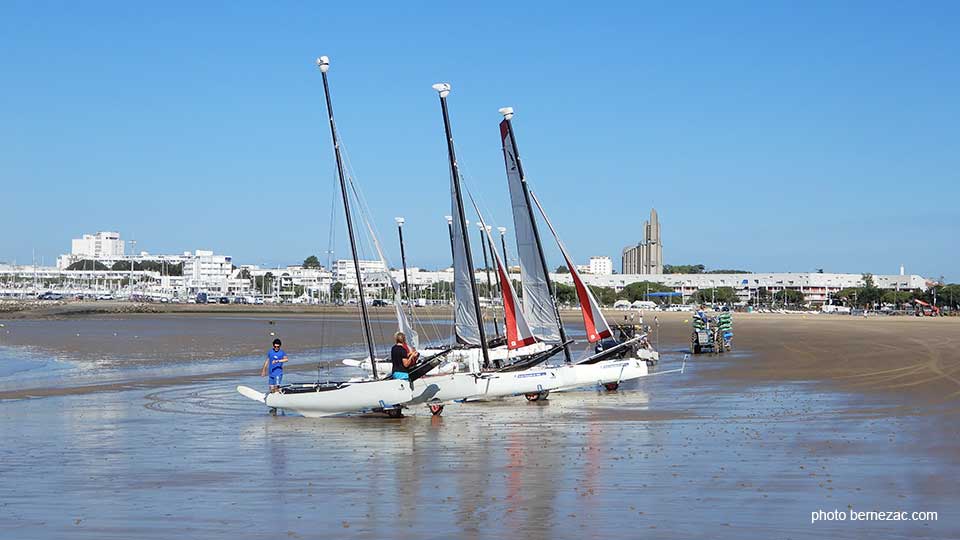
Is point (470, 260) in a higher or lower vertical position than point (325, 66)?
lower

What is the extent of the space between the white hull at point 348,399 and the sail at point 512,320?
23.3 ft

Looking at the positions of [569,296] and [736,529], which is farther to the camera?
[569,296]

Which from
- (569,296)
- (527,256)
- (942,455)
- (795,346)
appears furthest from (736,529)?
(569,296)

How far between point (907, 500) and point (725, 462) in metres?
3.00

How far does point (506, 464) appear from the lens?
46.7 ft

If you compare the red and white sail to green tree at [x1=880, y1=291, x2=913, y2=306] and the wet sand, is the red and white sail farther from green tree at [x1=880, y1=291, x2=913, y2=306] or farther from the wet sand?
green tree at [x1=880, y1=291, x2=913, y2=306]

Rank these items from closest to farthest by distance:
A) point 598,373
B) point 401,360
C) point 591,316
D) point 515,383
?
point 401,360, point 515,383, point 598,373, point 591,316

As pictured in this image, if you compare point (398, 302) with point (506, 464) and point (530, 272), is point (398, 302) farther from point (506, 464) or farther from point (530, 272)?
point (506, 464)

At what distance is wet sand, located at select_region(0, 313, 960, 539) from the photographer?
34.7 ft

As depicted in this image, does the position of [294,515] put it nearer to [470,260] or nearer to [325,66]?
[325,66]

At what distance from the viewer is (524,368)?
23.8m

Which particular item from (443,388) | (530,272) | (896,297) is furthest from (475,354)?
(896,297)

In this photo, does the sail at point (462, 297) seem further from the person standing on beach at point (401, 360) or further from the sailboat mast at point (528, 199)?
the person standing on beach at point (401, 360)

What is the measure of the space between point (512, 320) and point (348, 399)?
10.6 m
